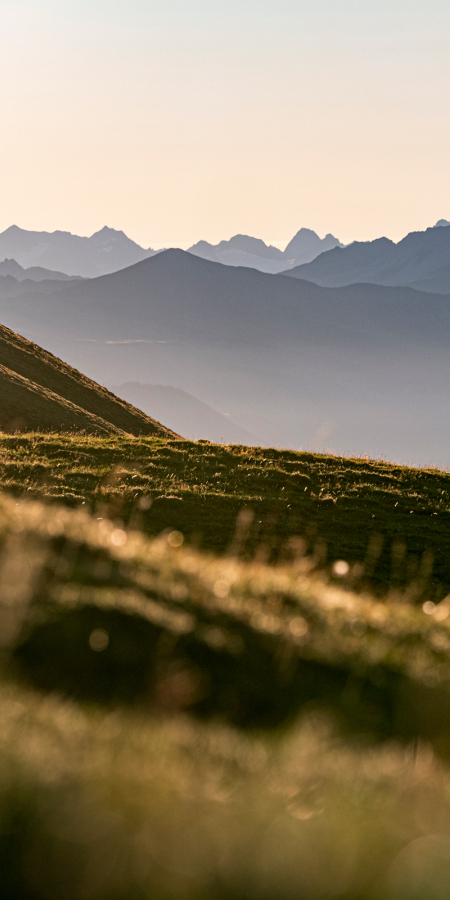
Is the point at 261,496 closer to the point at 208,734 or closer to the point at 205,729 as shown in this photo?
the point at 205,729

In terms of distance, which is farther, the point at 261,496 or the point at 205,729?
the point at 261,496

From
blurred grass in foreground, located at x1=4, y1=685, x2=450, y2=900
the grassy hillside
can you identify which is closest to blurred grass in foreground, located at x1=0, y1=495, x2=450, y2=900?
blurred grass in foreground, located at x1=4, y1=685, x2=450, y2=900

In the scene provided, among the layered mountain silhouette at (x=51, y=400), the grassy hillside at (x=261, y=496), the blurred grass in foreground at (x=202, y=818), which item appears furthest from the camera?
the layered mountain silhouette at (x=51, y=400)

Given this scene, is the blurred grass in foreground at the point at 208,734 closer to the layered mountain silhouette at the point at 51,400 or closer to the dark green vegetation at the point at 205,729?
the dark green vegetation at the point at 205,729

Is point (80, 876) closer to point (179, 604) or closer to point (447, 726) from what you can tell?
point (447, 726)

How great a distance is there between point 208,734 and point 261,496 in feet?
68.7

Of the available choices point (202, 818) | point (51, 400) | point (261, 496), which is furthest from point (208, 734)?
point (51, 400)

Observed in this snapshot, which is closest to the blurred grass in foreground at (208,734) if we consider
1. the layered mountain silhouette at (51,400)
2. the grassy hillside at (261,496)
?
the grassy hillside at (261,496)

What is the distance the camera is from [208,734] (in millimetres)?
4918

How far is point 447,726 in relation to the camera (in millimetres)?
6094

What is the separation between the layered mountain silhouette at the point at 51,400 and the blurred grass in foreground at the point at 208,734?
1467 inches

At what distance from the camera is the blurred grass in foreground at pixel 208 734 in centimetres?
308

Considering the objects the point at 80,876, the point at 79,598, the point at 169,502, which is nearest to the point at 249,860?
the point at 80,876

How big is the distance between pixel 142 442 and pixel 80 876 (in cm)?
3019
